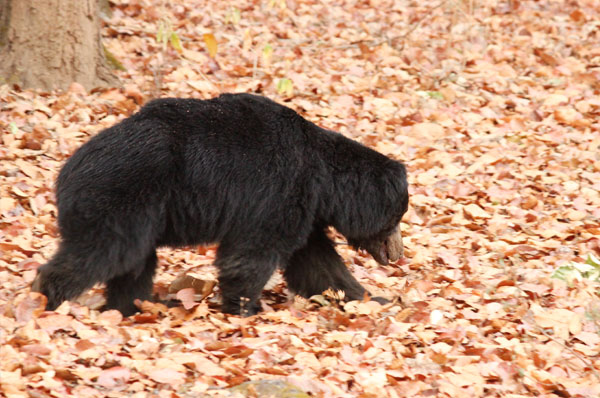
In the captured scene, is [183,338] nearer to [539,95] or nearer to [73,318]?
[73,318]

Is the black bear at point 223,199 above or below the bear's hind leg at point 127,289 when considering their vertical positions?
above

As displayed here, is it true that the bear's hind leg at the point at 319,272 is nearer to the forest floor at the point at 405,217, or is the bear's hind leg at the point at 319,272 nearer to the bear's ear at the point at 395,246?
the forest floor at the point at 405,217

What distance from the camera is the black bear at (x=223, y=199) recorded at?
5.17 m

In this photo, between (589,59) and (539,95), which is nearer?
(539,95)

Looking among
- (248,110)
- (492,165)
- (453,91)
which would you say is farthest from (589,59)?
(248,110)

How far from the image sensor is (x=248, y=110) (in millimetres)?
5918

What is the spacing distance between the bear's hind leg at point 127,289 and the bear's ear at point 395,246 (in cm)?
197

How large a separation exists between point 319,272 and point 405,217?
6.00 ft

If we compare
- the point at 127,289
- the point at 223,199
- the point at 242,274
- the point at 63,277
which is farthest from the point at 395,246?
the point at 63,277

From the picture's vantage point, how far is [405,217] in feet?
26.1

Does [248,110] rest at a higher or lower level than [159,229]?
higher

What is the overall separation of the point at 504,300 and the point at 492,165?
3059 millimetres

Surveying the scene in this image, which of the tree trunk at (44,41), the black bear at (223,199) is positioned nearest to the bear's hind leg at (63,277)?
the black bear at (223,199)

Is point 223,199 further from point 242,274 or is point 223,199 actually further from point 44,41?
point 44,41
